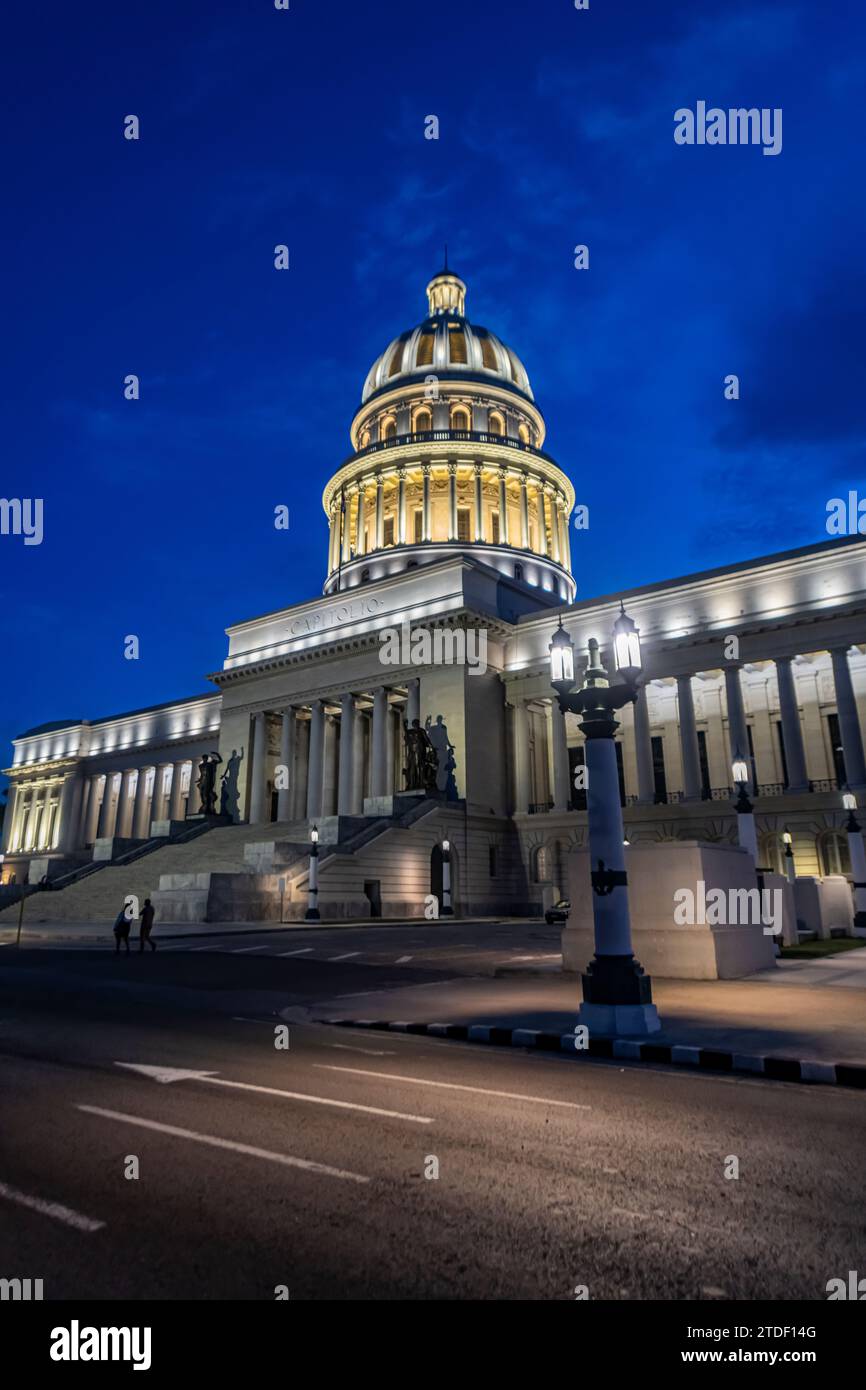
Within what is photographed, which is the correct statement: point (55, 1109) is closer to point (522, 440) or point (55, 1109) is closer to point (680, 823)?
point (680, 823)

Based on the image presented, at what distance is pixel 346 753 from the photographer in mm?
56094

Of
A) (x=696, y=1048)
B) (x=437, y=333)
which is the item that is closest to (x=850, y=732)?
(x=696, y=1048)

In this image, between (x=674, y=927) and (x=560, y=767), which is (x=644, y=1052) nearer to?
(x=674, y=927)

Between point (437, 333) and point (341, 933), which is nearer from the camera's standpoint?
point (341, 933)

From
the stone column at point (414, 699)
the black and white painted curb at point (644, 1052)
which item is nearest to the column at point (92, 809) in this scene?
the stone column at point (414, 699)

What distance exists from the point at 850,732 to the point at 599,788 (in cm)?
3622

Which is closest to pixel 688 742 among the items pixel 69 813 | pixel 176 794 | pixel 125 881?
pixel 125 881

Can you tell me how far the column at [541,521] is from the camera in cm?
7031

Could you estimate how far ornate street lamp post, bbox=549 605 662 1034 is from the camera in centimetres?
1025

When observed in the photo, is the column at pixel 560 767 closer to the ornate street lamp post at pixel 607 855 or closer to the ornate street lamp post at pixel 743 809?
the ornate street lamp post at pixel 743 809

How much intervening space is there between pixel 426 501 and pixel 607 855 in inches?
2374

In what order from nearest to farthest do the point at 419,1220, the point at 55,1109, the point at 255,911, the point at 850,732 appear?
1. the point at 419,1220
2. the point at 55,1109
3. the point at 255,911
4. the point at 850,732

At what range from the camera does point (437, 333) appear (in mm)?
78375
